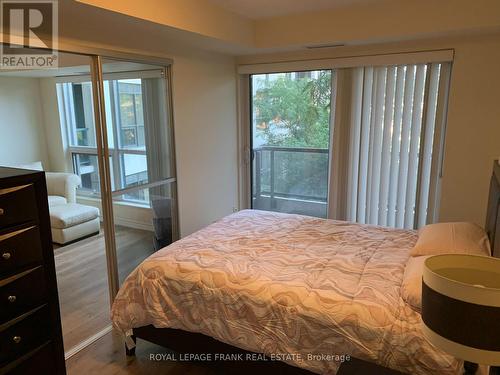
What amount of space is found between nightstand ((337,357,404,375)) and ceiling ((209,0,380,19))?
2.77 meters

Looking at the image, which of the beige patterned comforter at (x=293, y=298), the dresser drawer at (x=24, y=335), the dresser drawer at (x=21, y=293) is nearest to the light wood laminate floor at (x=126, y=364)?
the beige patterned comforter at (x=293, y=298)

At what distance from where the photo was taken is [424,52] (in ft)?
10.6

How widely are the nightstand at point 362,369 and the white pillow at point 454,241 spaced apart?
2.88 ft

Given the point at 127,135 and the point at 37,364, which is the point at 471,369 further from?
the point at 127,135

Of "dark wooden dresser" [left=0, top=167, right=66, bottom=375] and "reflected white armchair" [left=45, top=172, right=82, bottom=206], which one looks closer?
"dark wooden dresser" [left=0, top=167, right=66, bottom=375]

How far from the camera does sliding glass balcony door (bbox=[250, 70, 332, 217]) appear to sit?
13.5 feet

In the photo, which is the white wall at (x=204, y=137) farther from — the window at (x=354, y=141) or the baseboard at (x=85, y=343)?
the baseboard at (x=85, y=343)

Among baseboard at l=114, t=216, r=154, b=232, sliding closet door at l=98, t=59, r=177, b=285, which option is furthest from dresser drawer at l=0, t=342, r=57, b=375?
baseboard at l=114, t=216, r=154, b=232

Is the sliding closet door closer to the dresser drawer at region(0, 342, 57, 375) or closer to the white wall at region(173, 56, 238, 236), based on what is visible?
the white wall at region(173, 56, 238, 236)

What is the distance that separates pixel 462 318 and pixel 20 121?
4462 mm

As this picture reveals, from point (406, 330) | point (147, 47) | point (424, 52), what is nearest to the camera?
point (406, 330)

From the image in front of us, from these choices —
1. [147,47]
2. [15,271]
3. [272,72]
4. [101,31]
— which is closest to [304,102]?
[272,72]

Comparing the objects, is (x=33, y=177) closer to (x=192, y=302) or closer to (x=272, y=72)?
(x=192, y=302)

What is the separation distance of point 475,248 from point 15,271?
99.2 inches
